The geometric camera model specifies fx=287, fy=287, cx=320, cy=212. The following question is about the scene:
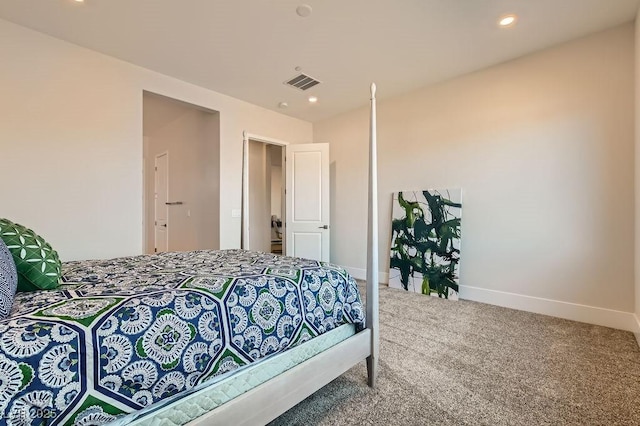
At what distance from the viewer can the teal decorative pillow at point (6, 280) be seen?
2.93 feet

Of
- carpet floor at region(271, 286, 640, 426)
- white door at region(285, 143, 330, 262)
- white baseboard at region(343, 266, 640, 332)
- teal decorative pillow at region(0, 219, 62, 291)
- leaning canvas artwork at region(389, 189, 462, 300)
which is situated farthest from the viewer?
white door at region(285, 143, 330, 262)

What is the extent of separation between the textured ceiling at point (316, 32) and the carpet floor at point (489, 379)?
2711 millimetres

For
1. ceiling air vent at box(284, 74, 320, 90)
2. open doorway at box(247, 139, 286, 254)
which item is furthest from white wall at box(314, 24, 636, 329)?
open doorway at box(247, 139, 286, 254)

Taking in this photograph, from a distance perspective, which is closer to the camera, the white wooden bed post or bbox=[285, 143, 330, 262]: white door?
the white wooden bed post

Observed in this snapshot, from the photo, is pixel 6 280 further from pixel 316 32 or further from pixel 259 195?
pixel 259 195

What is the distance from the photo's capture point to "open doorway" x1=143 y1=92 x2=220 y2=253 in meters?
4.10

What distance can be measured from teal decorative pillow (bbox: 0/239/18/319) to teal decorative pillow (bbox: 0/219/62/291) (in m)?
0.06

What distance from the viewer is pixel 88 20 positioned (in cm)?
248

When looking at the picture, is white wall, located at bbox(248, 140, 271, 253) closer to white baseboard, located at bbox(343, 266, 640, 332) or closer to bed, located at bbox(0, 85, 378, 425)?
white baseboard, located at bbox(343, 266, 640, 332)

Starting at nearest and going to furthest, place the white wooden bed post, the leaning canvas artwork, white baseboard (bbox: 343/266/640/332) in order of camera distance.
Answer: the white wooden bed post
white baseboard (bbox: 343/266/640/332)
the leaning canvas artwork

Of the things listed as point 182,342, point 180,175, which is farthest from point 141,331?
point 180,175

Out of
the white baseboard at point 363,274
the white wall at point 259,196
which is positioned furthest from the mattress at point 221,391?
the white wall at point 259,196

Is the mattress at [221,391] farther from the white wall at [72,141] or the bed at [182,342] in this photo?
the white wall at [72,141]

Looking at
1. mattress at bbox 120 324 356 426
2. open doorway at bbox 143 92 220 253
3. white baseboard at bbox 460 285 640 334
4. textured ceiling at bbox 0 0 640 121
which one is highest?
textured ceiling at bbox 0 0 640 121
